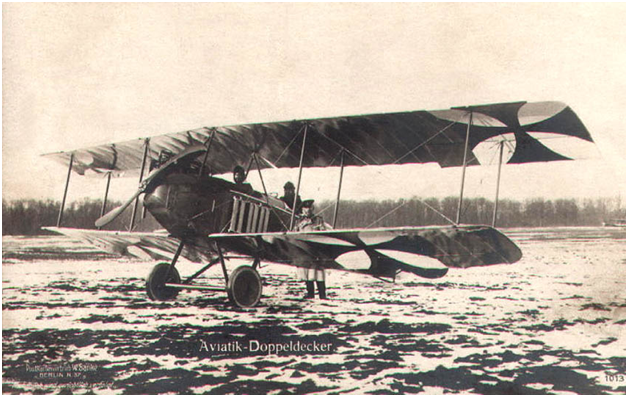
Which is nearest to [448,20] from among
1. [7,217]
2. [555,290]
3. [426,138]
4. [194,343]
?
[426,138]

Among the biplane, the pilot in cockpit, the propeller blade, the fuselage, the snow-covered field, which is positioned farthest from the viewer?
the pilot in cockpit

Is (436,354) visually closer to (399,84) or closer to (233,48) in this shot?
(399,84)

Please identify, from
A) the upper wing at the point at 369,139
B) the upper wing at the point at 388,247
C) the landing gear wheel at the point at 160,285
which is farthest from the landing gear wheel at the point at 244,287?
the upper wing at the point at 369,139

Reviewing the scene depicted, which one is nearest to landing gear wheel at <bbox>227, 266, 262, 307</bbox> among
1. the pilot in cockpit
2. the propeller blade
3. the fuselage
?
the fuselage

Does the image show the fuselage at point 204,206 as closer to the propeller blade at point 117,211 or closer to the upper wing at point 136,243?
the propeller blade at point 117,211

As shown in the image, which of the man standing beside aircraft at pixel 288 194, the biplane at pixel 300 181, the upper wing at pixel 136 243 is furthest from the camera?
the man standing beside aircraft at pixel 288 194

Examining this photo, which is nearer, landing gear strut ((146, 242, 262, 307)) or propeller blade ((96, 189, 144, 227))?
propeller blade ((96, 189, 144, 227))

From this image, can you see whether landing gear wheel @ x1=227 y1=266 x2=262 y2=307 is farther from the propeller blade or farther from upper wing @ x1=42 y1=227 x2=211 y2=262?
the propeller blade
